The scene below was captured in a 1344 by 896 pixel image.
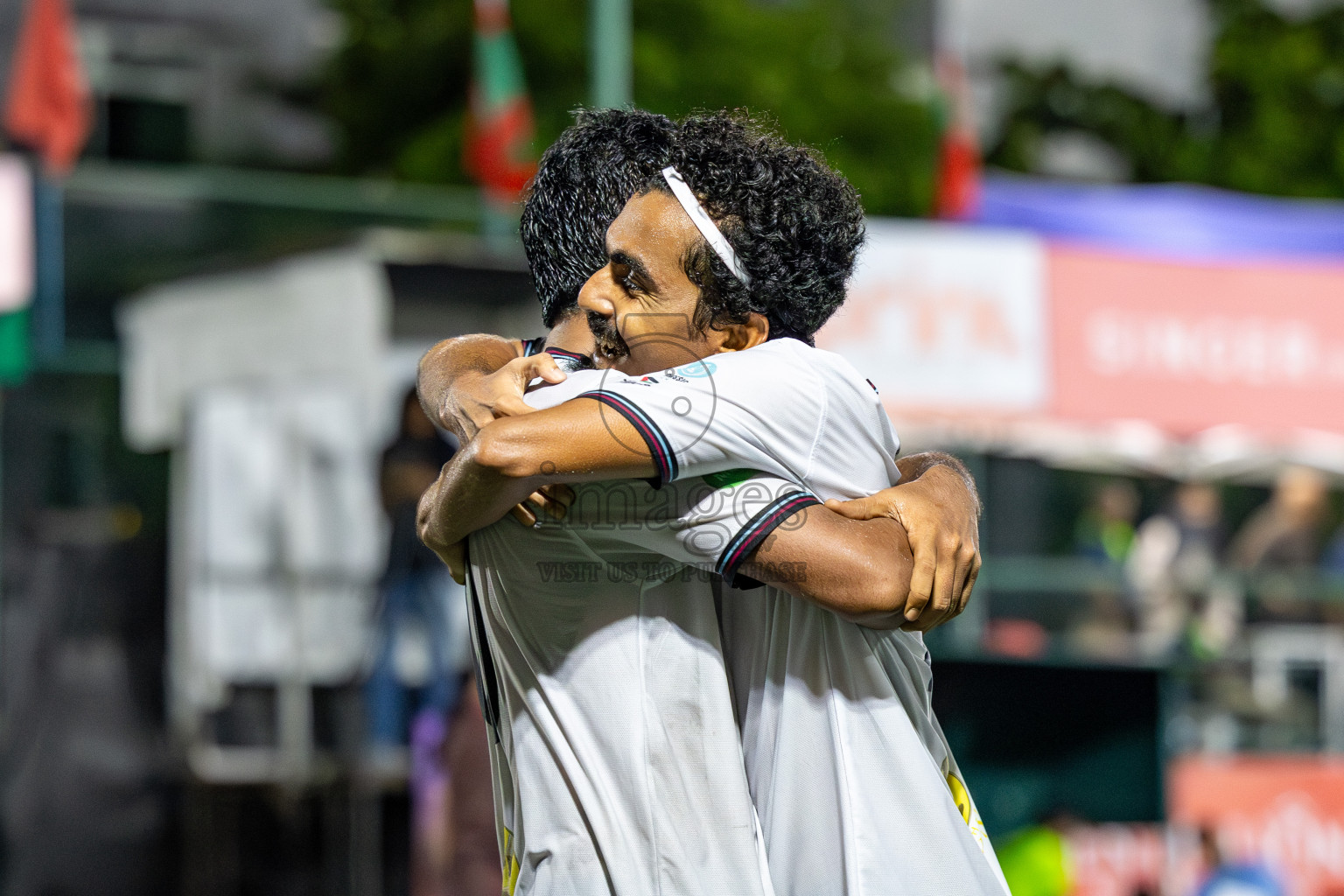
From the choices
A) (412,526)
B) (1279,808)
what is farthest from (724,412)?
(1279,808)

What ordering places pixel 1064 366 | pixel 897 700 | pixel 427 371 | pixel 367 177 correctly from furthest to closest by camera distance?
pixel 367 177 < pixel 1064 366 < pixel 427 371 < pixel 897 700

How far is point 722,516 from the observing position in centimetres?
194

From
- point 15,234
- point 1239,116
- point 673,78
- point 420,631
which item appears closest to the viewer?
point 420,631

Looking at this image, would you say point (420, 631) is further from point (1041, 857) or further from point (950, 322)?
point (950, 322)

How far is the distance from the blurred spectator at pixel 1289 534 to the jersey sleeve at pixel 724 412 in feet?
31.9

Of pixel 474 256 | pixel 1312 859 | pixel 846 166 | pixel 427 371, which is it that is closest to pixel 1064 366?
pixel 1312 859

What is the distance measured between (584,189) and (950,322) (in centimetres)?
696

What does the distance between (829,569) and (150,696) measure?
298 inches

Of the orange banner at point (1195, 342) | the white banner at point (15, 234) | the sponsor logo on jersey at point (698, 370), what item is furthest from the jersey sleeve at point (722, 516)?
the orange banner at point (1195, 342)

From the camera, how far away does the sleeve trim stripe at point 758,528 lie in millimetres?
1908

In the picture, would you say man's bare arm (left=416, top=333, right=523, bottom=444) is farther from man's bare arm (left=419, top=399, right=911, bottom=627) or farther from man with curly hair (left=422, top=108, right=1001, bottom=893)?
man's bare arm (left=419, top=399, right=911, bottom=627)

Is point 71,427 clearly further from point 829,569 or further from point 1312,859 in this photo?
point 829,569

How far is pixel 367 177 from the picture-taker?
18828 millimetres

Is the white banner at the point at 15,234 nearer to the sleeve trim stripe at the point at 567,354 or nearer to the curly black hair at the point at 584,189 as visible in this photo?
the curly black hair at the point at 584,189
